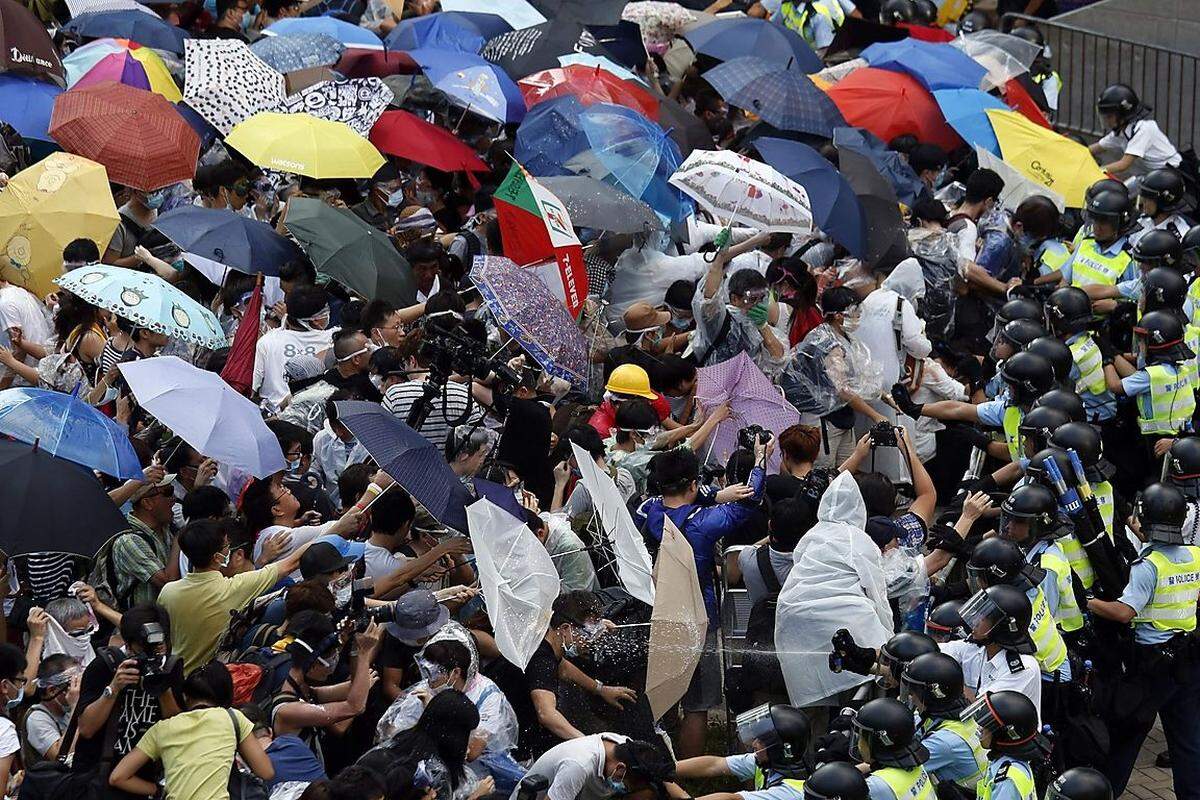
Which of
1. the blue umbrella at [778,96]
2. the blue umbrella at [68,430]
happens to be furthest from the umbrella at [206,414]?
the blue umbrella at [778,96]

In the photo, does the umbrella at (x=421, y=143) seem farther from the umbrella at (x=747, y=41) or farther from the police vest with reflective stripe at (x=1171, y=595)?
the police vest with reflective stripe at (x=1171, y=595)

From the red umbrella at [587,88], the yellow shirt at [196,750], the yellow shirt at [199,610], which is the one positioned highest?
the yellow shirt at [196,750]

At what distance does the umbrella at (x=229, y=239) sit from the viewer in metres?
10.6

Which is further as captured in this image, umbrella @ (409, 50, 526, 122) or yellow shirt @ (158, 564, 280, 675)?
umbrella @ (409, 50, 526, 122)

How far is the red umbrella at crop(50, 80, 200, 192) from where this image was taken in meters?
11.6

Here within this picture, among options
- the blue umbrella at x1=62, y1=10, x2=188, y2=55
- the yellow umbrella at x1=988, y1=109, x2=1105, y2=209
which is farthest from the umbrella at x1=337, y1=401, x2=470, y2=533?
the yellow umbrella at x1=988, y1=109, x2=1105, y2=209

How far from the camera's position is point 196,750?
22.0ft

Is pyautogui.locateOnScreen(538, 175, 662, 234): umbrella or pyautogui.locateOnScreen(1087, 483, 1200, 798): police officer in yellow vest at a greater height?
pyautogui.locateOnScreen(538, 175, 662, 234): umbrella

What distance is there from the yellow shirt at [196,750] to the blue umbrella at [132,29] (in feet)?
26.4

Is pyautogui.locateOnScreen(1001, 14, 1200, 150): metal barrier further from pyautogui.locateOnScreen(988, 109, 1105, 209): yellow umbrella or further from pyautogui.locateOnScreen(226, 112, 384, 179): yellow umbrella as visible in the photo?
pyautogui.locateOnScreen(226, 112, 384, 179): yellow umbrella

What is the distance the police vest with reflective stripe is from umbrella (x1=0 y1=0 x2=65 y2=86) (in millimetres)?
7639

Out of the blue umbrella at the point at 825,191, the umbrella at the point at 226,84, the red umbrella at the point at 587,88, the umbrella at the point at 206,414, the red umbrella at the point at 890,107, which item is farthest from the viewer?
the red umbrella at the point at 890,107

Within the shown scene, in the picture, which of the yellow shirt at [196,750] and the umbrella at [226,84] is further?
the umbrella at [226,84]

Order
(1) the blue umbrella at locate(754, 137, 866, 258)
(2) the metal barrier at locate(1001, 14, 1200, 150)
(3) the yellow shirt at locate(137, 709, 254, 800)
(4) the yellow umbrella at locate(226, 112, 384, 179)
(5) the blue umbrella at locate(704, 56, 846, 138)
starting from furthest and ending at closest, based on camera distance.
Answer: (2) the metal barrier at locate(1001, 14, 1200, 150) < (5) the blue umbrella at locate(704, 56, 846, 138) < (1) the blue umbrella at locate(754, 137, 866, 258) < (4) the yellow umbrella at locate(226, 112, 384, 179) < (3) the yellow shirt at locate(137, 709, 254, 800)
